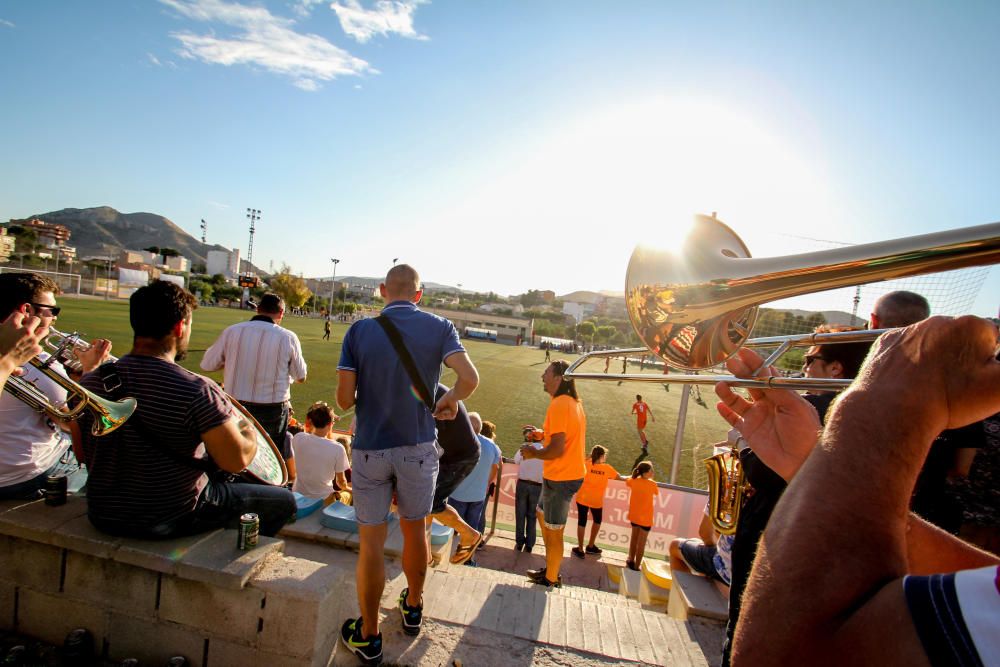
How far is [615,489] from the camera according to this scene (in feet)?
23.5

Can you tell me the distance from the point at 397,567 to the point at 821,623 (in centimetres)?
295

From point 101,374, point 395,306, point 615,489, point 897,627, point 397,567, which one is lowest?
point 615,489

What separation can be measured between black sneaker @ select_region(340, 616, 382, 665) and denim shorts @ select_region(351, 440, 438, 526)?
0.48 meters

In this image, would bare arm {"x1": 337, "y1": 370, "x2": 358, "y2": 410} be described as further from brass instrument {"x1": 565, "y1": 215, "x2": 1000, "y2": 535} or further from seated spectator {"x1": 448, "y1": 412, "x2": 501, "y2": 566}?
seated spectator {"x1": 448, "y1": 412, "x2": 501, "y2": 566}

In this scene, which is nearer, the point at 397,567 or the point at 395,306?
the point at 395,306

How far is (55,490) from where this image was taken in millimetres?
2244

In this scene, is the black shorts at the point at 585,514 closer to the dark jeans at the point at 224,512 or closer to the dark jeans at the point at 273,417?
the dark jeans at the point at 273,417

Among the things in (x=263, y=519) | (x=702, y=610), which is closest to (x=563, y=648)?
(x=702, y=610)

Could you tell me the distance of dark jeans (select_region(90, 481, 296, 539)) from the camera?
204cm

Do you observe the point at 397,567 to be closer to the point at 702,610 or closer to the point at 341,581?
the point at 341,581

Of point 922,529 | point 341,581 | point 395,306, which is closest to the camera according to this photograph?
point 922,529

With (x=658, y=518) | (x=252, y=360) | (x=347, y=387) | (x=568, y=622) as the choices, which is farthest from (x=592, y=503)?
(x=347, y=387)

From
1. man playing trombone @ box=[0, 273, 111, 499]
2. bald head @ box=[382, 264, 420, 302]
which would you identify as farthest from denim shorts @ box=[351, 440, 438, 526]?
man playing trombone @ box=[0, 273, 111, 499]

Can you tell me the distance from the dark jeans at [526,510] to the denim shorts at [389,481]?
129 inches
